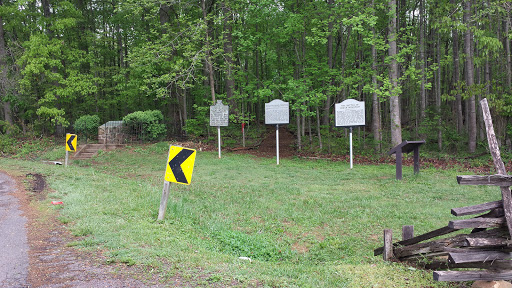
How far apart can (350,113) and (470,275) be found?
12.0 meters

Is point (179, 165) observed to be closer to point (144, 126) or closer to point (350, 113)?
point (350, 113)

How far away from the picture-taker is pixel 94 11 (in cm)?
3039

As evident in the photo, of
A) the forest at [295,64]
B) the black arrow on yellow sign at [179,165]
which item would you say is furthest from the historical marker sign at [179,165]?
the forest at [295,64]

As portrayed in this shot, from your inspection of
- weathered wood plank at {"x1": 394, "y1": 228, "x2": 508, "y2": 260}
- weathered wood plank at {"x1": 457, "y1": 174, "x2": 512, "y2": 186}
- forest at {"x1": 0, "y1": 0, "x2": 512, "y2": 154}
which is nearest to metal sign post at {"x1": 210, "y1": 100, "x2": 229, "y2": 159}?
forest at {"x1": 0, "y1": 0, "x2": 512, "y2": 154}

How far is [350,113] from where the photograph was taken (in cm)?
1502

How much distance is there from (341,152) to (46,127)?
2053 cm

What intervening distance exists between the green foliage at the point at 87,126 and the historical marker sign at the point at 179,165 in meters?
17.4

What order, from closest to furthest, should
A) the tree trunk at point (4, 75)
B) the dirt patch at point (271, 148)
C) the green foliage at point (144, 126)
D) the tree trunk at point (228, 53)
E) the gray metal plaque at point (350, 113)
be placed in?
the gray metal plaque at point (350, 113) < the dirt patch at point (271, 148) < the tree trunk at point (228, 53) < the green foliage at point (144, 126) < the tree trunk at point (4, 75)

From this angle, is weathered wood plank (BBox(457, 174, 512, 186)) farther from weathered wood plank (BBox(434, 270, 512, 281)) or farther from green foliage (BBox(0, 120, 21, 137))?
green foliage (BBox(0, 120, 21, 137))

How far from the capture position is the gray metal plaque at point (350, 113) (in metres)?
14.8

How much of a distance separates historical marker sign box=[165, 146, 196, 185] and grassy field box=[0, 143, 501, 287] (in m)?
0.79

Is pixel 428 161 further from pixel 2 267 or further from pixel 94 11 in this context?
pixel 94 11

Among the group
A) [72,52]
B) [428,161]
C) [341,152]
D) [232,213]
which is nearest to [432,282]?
[232,213]

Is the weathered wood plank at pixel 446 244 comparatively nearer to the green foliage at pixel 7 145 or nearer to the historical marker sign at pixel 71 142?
the historical marker sign at pixel 71 142
